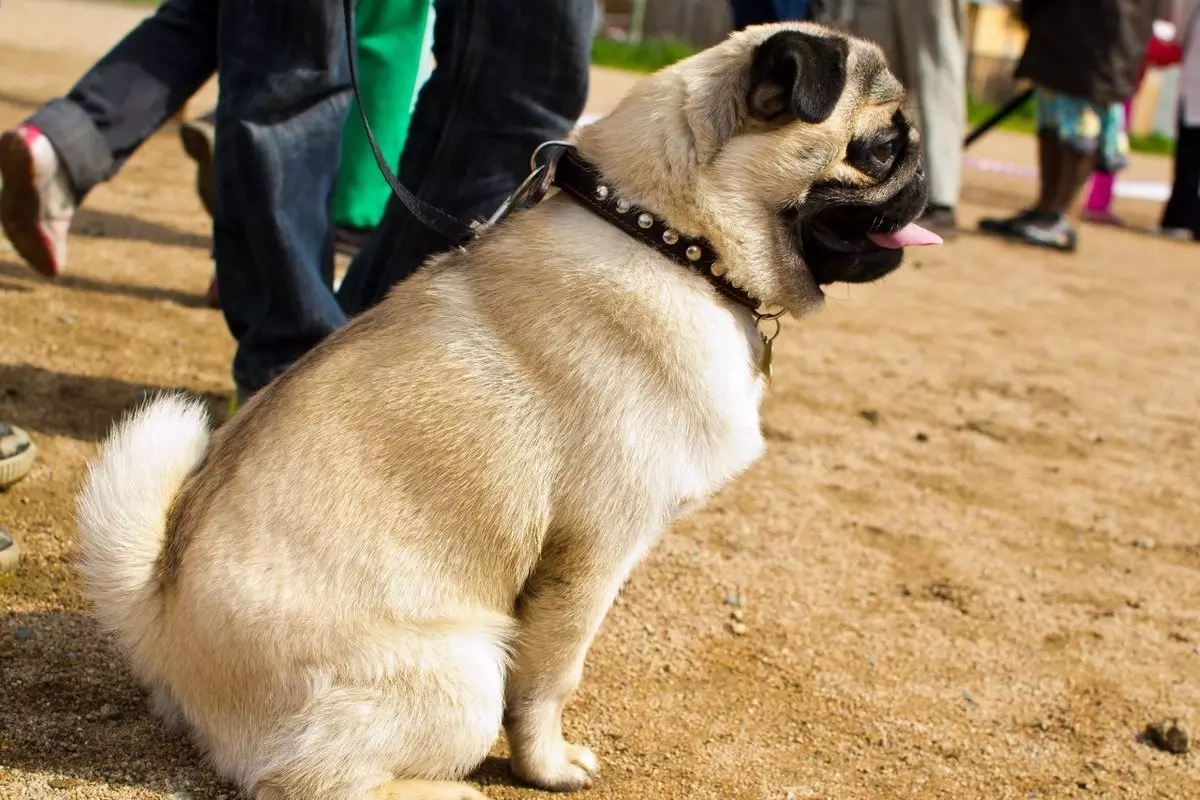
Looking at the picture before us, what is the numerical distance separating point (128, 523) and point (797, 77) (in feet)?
4.61

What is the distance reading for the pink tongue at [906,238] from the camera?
2.45 metres

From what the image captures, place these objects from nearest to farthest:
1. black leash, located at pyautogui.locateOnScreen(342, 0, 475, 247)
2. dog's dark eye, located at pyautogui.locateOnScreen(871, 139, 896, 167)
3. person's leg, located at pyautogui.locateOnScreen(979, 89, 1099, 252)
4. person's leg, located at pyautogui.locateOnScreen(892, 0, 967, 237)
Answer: dog's dark eye, located at pyautogui.locateOnScreen(871, 139, 896, 167) → black leash, located at pyautogui.locateOnScreen(342, 0, 475, 247) → person's leg, located at pyautogui.locateOnScreen(892, 0, 967, 237) → person's leg, located at pyautogui.locateOnScreen(979, 89, 1099, 252)

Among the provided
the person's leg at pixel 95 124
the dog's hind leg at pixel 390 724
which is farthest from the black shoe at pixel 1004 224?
the dog's hind leg at pixel 390 724

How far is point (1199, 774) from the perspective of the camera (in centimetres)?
257

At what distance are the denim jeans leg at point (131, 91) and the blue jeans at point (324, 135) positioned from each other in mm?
639

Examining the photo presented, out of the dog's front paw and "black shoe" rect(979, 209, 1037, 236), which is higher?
the dog's front paw

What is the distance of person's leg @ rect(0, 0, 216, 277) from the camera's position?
347 cm

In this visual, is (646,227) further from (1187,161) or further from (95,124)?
(1187,161)

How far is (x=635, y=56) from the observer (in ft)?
65.5

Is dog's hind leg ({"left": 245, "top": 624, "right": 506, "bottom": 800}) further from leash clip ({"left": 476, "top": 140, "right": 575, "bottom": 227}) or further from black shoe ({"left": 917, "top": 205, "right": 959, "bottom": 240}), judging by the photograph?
black shoe ({"left": 917, "top": 205, "right": 959, "bottom": 240})

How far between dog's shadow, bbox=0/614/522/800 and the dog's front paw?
0.17 feet

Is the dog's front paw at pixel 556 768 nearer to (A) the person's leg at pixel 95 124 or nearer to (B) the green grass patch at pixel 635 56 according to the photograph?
(A) the person's leg at pixel 95 124

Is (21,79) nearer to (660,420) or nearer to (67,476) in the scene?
(67,476)

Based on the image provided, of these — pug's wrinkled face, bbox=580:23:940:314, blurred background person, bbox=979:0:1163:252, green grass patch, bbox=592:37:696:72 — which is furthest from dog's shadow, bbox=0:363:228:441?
green grass patch, bbox=592:37:696:72
